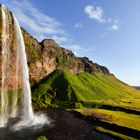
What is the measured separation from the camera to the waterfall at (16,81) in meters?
99.5

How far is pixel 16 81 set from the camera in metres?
139

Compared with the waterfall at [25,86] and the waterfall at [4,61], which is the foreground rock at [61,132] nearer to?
the waterfall at [25,86]

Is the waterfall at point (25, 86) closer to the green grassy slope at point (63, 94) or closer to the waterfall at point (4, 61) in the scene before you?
the waterfall at point (4, 61)

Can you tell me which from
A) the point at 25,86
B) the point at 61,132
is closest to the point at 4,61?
the point at 25,86

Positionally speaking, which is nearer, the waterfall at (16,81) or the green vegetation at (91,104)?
the green vegetation at (91,104)

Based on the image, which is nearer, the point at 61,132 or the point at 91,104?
the point at 61,132

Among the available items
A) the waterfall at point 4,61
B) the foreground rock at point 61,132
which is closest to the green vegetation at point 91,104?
the foreground rock at point 61,132

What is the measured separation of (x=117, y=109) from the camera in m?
130

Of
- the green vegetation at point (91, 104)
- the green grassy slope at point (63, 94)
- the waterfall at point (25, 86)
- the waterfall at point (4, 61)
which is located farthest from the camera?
the green grassy slope at point (63, 94)

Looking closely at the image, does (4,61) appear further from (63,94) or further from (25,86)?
(63,94)

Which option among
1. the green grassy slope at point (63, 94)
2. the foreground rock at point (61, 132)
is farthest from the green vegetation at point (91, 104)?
the foreground rock at point (61, 132)

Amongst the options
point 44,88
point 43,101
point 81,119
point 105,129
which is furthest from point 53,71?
point 105,129

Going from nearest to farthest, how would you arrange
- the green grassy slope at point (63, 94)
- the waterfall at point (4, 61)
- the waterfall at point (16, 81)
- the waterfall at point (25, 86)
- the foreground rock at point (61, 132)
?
the foreground rock at point (61, 132), the waterfall at point (16, 81), the waterfall at point (25, 86), the waterfall at point (4, 61), the green grassy slope at point (63, 94)

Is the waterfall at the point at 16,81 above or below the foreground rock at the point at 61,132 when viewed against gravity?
above
